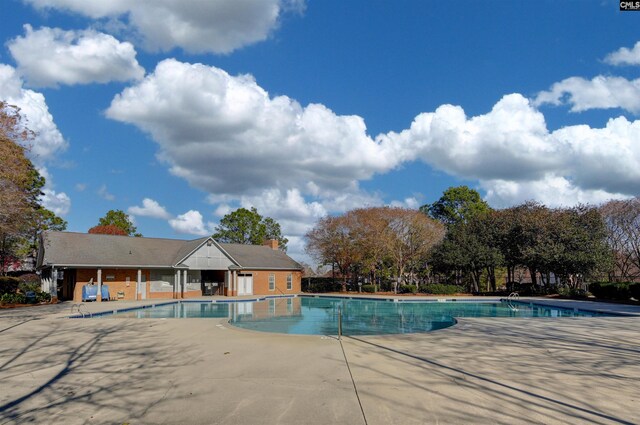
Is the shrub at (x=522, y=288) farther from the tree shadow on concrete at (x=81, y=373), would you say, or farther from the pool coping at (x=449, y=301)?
the tree shadow on concrete at (x=81, y=373)

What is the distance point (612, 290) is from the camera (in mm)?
26906

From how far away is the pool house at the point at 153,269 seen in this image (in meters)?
28.6

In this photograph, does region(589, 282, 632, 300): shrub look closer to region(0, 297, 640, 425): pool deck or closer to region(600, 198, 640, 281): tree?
region(600, 198, 640, 281): tree

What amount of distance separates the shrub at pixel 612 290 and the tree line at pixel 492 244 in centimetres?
283

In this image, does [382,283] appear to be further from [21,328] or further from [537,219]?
[21,328]

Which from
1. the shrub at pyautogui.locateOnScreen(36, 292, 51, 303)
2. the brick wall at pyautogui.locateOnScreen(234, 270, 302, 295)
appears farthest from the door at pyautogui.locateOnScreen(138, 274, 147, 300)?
the brick wall at pyautogui.locateOnScreen(234, 270, 302, 295)

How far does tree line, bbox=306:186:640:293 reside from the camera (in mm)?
32000

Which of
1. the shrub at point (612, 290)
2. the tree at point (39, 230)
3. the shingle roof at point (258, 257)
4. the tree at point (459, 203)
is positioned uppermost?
the tree at point (459, 203)

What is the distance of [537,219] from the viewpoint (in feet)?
111

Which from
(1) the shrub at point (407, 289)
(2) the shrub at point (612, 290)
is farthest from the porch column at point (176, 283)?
(2) the shrub at point (612, 290)

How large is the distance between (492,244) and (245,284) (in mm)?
21579

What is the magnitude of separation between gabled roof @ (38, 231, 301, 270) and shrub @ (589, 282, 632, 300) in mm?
24387

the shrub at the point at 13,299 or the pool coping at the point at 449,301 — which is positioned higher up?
the shrub at the point at 13,299

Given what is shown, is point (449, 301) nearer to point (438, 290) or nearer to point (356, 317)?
point (438, 290)
